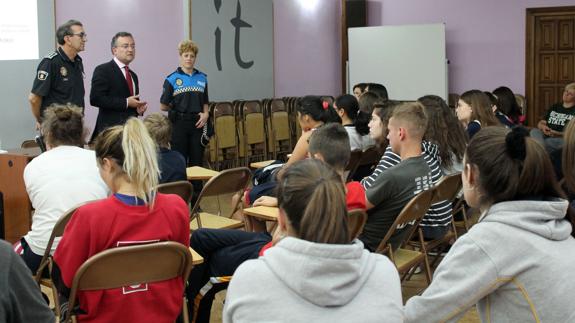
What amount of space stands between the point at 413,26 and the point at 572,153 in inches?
334

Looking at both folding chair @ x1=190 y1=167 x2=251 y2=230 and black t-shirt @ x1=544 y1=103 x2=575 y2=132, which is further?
black t-shirt @ x1=544 y1=103 x2=575 y2=132

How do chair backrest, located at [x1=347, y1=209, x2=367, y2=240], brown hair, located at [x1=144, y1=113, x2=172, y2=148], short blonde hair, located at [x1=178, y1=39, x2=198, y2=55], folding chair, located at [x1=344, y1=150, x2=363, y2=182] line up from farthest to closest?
short blonde hair, located at [x1=178, y1=39, x2=198, y2=55]
folding chair, located at [x1=344, y1=150, x2=363, y2=182]
brown hair, located at [x1=144, y1=113, x2=172, y2=148]
chair backrest, located at [x1=347, y1=209, x2=367, y2=240]

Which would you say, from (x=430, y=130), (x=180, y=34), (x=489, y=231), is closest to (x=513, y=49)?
(x=180, y=34)

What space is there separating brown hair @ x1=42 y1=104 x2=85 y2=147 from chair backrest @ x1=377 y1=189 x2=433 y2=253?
4.95 ft

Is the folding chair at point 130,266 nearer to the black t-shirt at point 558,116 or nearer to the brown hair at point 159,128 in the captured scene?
the brown hair at point 159,128

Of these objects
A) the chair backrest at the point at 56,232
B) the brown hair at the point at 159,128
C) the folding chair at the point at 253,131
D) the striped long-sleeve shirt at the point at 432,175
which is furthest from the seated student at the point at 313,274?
the folding chair at the point at 253,131

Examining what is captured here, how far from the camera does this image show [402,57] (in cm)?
1076

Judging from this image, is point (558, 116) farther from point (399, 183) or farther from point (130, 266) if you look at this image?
point (130, 266)

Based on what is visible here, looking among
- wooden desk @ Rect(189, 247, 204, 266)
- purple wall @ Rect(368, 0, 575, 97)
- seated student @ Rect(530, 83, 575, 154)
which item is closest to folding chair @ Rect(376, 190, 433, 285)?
wooden desk @ Rect(189, 247, 204, 266)

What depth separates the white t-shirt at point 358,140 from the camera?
17.3 ft

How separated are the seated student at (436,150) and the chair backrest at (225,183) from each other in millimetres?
745

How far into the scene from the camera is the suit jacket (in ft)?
18.5

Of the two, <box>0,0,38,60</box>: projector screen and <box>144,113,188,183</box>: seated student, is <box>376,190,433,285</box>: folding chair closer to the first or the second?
<box>144,113,188,183</box>: seated student

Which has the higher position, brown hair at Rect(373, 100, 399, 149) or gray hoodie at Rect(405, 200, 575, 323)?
brown hair at Rect(373, 100, 399, 149)
